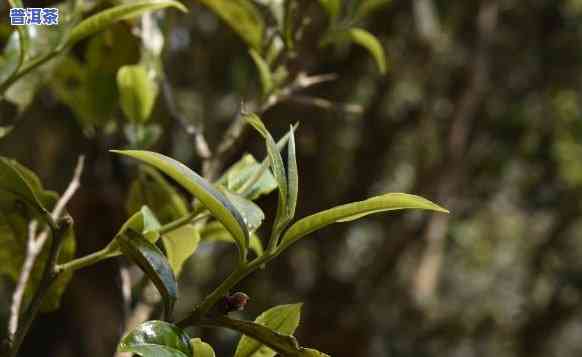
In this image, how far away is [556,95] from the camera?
315 centimetres

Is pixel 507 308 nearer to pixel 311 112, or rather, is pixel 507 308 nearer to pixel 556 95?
pixel 556 95

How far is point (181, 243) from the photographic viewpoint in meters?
0.63

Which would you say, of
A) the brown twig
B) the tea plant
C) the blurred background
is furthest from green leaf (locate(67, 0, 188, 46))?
the brown twig

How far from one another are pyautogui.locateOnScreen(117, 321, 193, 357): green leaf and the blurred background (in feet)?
4.20

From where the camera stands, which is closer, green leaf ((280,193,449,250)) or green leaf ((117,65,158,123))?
green leaf ((280,193,449,250))

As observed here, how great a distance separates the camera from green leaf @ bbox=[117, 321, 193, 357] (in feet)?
1.50

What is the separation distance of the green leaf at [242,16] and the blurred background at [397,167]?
928 mm

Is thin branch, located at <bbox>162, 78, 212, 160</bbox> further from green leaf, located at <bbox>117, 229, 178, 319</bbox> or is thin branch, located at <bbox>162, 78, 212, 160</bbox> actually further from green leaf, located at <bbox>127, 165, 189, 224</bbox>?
green leaf, located at <bbox>117, 229, 178, 319</bbox>

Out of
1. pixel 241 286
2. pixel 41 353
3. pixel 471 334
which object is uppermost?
pixel 241 286

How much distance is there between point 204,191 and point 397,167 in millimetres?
2885

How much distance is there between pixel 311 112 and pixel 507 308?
199cm

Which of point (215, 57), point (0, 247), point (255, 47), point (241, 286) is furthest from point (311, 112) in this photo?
point (0, 247)

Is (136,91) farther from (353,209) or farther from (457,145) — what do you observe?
(457,145)
